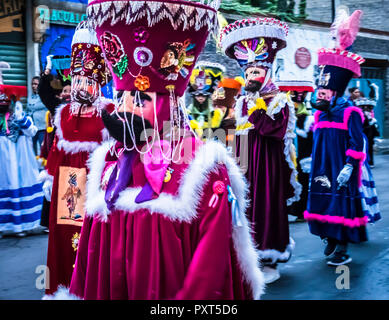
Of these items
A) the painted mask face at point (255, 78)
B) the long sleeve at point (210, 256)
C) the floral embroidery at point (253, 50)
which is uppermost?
the floral embroidery at point (253, 50)

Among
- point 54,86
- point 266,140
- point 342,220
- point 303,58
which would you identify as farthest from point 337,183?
point 303,58

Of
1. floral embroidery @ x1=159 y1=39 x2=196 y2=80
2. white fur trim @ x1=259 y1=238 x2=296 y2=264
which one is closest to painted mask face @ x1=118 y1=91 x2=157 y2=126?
floral embroidery @ x1=159 y1=39 x2=196 y2=80

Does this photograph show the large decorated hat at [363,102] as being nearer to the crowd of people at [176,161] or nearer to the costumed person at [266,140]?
the crowd of people at [176,161]

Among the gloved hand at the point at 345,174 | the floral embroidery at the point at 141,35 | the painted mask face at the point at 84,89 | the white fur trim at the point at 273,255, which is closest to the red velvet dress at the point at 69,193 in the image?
the painted mask face at the point at 84,89

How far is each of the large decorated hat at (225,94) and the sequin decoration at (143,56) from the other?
5875mm

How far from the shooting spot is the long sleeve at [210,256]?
6.81 feet

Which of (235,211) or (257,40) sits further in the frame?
(257,40)

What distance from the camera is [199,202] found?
2227 mm

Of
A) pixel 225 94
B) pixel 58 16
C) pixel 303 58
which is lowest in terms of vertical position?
pixel 225 94

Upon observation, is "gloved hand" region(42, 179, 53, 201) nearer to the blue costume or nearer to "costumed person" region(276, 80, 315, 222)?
the blue costume

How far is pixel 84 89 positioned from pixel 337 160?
2.92 meters

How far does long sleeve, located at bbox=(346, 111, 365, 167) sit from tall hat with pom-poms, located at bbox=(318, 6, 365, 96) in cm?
39

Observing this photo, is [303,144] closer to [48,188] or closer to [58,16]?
[48,188]

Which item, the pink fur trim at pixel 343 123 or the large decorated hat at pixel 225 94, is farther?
the large decorated hat at pixel 225 94
